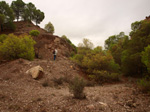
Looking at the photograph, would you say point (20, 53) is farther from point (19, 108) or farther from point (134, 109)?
point (134, 109)

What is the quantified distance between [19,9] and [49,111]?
1881 inches

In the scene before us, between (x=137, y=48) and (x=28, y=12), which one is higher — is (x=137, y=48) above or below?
below

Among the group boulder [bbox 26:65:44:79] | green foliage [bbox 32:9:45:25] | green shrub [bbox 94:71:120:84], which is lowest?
green shrub [bbox 94:71:120:84]

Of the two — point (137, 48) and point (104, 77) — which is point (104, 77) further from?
point (137, 48)

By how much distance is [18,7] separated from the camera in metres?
37.7

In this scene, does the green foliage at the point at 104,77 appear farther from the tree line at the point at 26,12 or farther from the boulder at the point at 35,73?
the tree line at the point at 26,12

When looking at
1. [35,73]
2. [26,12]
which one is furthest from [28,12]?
[35,73]

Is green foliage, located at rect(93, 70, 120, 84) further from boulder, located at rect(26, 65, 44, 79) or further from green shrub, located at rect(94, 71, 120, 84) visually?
boulder, located at rect(26, 65, 44, 79)

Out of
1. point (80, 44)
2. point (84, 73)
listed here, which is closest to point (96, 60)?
→ point (84, 73)

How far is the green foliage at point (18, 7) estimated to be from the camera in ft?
122

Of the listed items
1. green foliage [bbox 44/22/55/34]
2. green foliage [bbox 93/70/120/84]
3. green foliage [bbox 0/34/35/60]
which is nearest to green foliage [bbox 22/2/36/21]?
green foliage [bbox 44/22/55/34]

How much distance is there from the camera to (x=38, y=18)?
41.9 meters

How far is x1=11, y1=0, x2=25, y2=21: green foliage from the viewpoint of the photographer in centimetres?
3729

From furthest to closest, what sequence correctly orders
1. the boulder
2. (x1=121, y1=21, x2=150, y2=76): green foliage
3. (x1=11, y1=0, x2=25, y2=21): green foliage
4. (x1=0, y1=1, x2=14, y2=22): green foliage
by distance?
(x1=11, y1=0, x2=25, y2=21): green foliage → (x1=0, y1=1, x2=14, y2=22): green foliage → (x1=121, y1=21, x2=150, y2=76): green foliage → the boulder
